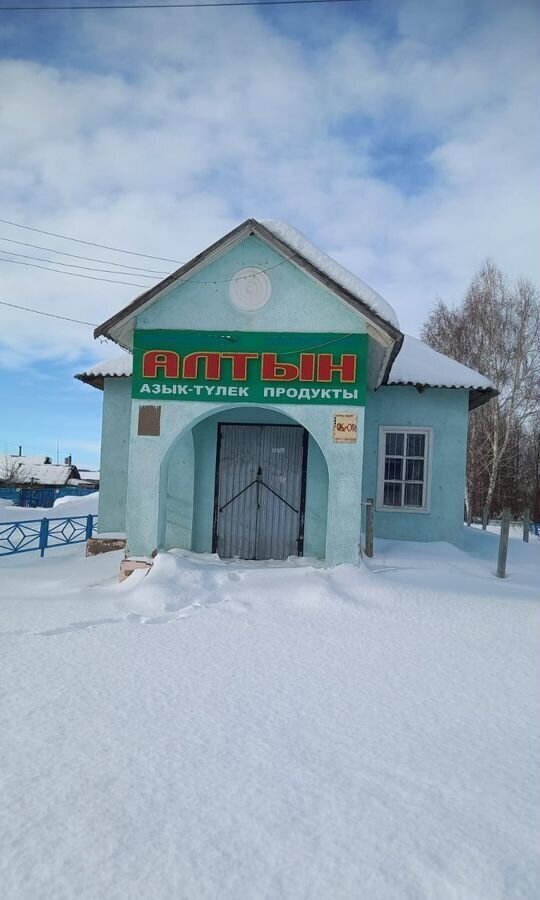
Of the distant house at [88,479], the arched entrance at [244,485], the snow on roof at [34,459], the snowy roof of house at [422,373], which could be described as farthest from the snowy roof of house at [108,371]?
the snow on roof at [34,459]

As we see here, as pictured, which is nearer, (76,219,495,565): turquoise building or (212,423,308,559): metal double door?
(76,219,495,565): turquoise building

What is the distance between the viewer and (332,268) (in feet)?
27.8

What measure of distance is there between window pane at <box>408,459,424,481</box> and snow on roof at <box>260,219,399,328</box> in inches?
153

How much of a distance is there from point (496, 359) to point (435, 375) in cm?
1450

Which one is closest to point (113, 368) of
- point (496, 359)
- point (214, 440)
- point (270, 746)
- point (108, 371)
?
point (108, 371)

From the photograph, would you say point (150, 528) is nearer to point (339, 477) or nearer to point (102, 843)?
point (339, 477)

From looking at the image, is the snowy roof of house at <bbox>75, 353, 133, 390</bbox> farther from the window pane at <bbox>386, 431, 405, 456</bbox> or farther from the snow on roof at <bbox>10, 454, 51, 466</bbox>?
the snow on roof at <bbox>10, 454, 51, 466</bbox>

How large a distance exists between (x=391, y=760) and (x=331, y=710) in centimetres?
76

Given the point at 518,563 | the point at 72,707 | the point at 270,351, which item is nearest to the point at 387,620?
the point at 72,707

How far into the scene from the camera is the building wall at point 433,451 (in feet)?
38.1

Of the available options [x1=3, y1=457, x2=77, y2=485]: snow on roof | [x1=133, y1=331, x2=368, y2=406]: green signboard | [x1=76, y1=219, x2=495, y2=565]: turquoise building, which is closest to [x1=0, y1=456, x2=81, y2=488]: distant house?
[x1=3, y1=457, x2=77, y2=485]: snow on roof

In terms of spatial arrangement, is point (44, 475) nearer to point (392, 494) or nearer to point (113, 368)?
point (113, 368)

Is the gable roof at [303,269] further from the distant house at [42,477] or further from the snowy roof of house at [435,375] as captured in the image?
the distant house at [42,477]

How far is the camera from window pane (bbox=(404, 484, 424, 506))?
1176cm
